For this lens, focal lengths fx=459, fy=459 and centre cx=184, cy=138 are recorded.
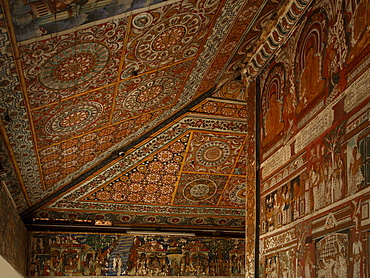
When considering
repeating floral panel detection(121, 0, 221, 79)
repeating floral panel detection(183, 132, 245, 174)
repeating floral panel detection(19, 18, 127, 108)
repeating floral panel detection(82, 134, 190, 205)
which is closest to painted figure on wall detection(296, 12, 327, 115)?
repeating floral panel detection(121, 0, 221, 79)

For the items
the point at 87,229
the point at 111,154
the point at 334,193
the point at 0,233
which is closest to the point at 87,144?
the point at 111,154

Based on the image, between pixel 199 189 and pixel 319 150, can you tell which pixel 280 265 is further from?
pixel 199 189

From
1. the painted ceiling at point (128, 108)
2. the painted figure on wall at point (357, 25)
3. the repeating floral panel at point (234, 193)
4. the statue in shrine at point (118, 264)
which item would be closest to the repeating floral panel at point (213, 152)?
the painted ceiling at point (128, 108)

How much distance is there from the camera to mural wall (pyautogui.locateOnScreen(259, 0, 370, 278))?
3.04 metres

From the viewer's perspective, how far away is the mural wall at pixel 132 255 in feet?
27.1

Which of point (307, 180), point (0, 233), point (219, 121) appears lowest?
point (0, 233)

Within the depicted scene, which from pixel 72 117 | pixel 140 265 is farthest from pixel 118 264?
pixel 72 117

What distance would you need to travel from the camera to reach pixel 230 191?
805 centimetres

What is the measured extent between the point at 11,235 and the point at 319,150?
4554 millimetres

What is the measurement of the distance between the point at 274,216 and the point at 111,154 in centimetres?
328

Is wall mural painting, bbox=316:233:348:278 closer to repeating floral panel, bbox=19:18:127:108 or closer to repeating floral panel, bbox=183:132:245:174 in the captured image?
repeating floral panel, bbox=19:18:127:108

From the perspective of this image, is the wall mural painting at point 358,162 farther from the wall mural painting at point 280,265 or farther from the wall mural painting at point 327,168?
the wall mural painting at point 280,265

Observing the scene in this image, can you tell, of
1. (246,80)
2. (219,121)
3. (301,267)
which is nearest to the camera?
(301,267)

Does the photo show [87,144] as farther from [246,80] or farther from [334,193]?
[334,193]
